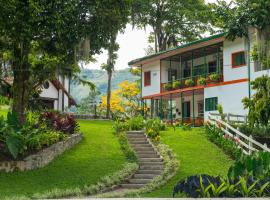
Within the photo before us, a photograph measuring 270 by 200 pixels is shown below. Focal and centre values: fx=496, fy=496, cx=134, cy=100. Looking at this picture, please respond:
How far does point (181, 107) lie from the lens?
42.7 meters

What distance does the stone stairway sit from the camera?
759 inches

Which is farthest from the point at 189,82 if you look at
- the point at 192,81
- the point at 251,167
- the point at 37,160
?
the point at 251,167

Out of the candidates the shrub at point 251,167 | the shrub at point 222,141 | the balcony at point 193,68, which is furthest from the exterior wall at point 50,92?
the shrub at point 251,167

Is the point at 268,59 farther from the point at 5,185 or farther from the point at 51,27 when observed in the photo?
the point at 5,185

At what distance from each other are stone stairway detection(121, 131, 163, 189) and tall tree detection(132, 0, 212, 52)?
77.8ft

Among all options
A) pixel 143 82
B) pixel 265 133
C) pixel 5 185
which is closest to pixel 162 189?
pixel 5 185

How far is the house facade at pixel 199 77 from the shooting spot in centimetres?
3356

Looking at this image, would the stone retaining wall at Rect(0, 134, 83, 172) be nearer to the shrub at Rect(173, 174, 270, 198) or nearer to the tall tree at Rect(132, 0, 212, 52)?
the shrub at Rect(173, 174, 270, 198)

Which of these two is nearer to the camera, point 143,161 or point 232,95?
point 143,161

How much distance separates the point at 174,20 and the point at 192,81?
14.2 metres

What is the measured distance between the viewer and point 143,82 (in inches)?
1784

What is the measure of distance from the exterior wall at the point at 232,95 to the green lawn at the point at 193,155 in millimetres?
5833

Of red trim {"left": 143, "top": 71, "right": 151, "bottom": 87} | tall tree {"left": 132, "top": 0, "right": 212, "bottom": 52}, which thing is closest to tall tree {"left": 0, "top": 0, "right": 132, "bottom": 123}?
red trim {"left": 143, "top": 71, "right": 151, "bottom": 87}

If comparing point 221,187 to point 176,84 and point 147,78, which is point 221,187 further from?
point 147,78
